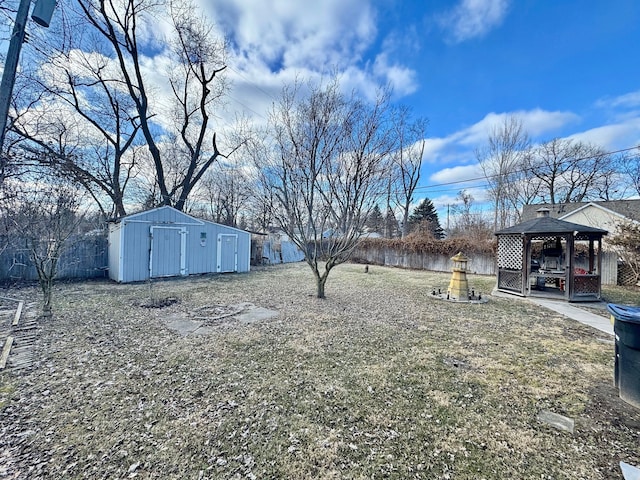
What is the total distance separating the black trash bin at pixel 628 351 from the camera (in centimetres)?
255

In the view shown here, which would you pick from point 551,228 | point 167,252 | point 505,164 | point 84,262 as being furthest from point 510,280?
point 84,262

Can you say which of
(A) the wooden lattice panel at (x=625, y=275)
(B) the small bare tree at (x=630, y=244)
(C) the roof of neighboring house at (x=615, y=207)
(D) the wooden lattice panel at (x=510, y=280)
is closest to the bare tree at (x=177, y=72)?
(D) the wooden lattice panel at (x=510, y=280)

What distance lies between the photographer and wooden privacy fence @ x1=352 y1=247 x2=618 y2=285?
11008mm

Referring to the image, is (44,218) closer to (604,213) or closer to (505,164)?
(604,213)

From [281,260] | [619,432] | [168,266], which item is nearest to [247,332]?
[619,432]

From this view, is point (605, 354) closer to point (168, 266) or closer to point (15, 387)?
point (15, 387)

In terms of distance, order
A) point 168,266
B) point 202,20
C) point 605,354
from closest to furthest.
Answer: point 605,354
point 168,266
point 202,20

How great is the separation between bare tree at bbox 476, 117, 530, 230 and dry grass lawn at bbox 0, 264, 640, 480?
17.4 meters

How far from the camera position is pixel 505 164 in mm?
19000

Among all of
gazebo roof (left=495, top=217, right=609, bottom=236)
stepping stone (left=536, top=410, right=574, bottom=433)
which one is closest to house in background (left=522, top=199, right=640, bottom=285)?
gazebo roof (left=495, top=217, right=609, bottom=236)

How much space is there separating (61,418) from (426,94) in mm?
12782

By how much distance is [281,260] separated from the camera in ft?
59.2

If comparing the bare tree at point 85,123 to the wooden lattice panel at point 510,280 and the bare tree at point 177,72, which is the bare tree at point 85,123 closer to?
the bare tree at point 177,72

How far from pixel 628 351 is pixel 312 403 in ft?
10.7
